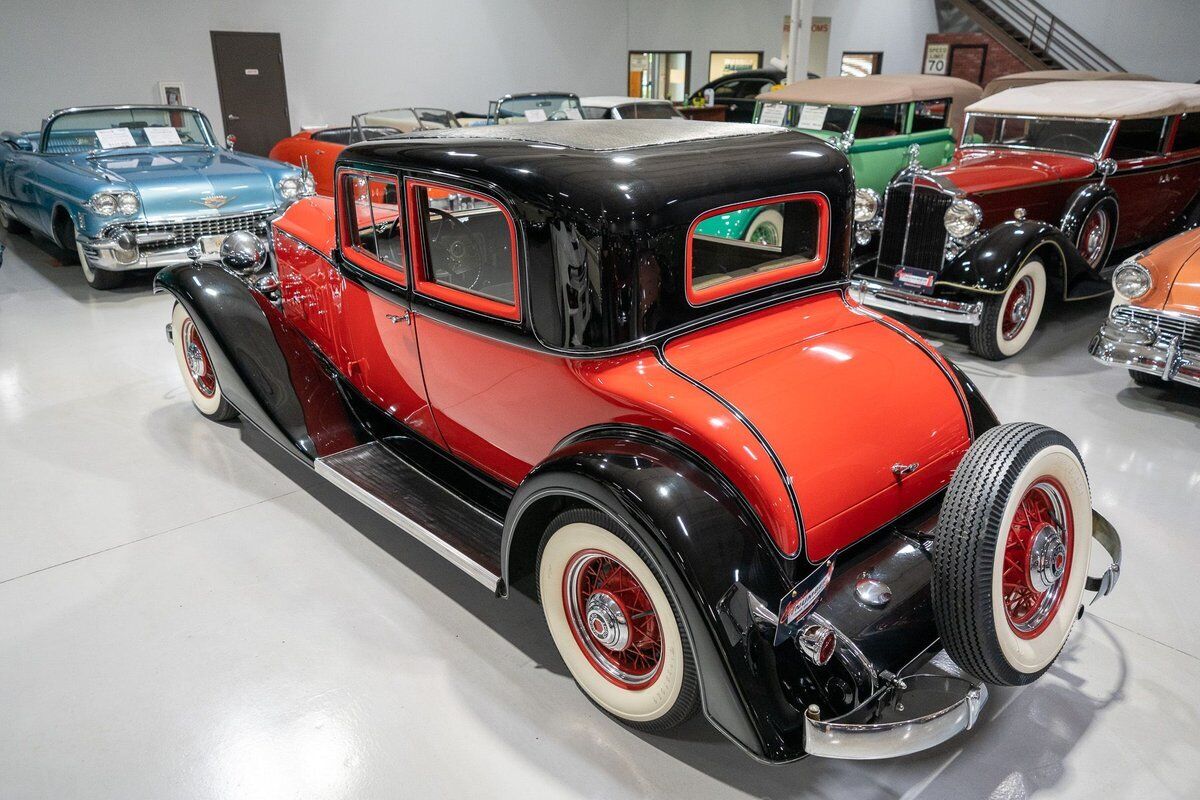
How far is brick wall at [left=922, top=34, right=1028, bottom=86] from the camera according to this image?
1780cm

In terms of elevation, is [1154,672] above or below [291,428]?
below

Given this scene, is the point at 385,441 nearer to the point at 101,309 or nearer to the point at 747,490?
the point at 747,490

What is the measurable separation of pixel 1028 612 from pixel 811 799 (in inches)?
32.2

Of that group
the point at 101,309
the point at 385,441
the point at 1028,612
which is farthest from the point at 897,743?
the point at 101,309

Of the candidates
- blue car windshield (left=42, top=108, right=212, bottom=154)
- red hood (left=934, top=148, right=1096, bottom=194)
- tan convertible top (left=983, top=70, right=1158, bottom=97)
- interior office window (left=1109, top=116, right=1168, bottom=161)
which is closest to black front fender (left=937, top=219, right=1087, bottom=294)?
red hood (left=934, top=148, right=1096, bottom=194)

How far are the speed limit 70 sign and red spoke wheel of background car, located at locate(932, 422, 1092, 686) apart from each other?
1948cm

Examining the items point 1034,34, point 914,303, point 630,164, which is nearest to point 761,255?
point 630,164

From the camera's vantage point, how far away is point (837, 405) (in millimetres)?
2471

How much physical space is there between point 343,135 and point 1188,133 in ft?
29.9

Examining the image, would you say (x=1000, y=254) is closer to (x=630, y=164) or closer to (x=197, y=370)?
(x=630, y=164)

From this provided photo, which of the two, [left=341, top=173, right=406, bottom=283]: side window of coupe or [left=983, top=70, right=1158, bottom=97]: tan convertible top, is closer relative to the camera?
[left=341, top=173, right=406, bottom=283]: side window of coupe

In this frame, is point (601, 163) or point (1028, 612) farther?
A: point (601, 163)

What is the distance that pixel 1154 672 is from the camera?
2.69m

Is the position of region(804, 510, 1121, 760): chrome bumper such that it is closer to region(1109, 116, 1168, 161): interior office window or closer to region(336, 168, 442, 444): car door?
region(336, 168, 442, 444): car door
